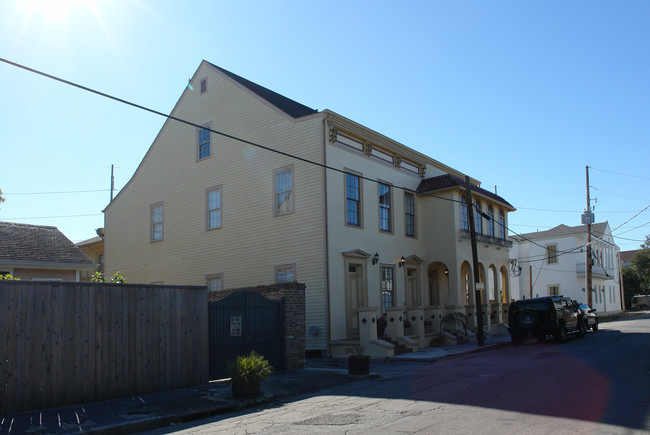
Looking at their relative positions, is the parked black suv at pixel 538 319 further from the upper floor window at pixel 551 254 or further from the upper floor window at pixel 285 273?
the upper floor window at pixel 551 254

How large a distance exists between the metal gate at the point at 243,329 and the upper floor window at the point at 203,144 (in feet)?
38.7

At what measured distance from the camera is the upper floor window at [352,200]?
21094 millimetres

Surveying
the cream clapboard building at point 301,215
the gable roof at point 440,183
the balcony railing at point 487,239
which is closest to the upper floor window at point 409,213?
the cream clapboard building at point 301,215

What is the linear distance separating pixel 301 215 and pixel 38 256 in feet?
34.8

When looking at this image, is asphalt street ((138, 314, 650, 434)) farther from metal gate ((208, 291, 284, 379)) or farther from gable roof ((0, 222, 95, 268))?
gable roof ((0, 222, 95, 268))

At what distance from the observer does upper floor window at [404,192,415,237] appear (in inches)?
975

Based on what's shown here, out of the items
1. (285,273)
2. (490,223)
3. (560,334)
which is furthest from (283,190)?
(490,223)

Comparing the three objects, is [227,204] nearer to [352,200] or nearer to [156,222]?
[156,222]

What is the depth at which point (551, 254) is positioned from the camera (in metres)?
51.0

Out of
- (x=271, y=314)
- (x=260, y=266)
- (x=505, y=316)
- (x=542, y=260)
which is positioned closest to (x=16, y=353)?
(x=271, y=314)

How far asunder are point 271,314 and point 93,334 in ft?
16.9

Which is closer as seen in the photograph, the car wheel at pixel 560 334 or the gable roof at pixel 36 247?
the car wheel at pixel 560 334

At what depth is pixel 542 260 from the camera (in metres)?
51.6

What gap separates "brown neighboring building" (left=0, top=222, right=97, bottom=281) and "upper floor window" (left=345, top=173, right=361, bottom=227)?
1074cm
